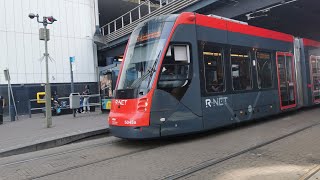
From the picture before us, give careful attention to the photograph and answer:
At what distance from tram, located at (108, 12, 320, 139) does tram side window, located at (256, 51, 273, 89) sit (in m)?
0.04

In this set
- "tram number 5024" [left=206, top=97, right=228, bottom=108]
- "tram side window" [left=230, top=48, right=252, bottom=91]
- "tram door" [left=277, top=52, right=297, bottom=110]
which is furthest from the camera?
"tram door" [left=277, top=52, right=297, bottom=110]

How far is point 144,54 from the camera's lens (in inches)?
365

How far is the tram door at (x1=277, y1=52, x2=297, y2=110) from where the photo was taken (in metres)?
13.4

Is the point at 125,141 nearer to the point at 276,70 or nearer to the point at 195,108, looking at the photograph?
the point at 195,108

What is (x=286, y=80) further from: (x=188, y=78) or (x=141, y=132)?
(x=141, y=132)

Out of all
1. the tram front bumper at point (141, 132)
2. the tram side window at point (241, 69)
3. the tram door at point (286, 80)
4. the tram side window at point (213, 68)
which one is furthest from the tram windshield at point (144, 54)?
the tram door at point (286, 80)

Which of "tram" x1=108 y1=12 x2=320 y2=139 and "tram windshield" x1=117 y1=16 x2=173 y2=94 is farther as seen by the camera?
"tram windshield" x1=117 y1=16 x2=173 y2=94

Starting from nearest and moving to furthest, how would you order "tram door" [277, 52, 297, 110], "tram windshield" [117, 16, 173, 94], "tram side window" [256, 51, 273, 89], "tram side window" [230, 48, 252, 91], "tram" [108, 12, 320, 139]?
"tram" [108, 12, 320, 139] → "tram windshield" [117, 16, 173, 94] → "tram side window" [230, 48, 252, 91] → "tram side window" [256, 51, 273, 89] → "tram door" [277, 52, 297, 110]

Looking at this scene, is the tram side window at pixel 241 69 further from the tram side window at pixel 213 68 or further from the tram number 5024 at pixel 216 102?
the tram number 5024 at pixel 216 102

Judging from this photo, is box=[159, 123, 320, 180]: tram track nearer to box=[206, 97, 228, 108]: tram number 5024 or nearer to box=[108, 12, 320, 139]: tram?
box=[108, 12, 320, 139]: tram

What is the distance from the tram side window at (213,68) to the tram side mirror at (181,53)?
2.19 ft

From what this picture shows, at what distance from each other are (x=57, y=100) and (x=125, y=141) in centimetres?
1290

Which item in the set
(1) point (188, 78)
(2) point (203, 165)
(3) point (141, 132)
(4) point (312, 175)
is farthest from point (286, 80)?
(4) point (312, 175)

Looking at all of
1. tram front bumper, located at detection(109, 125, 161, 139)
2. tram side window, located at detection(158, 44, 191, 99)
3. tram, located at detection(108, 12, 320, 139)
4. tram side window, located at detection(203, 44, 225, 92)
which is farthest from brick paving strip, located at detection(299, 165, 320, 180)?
tram side window, located at detection(203, 44, 225, 92)
